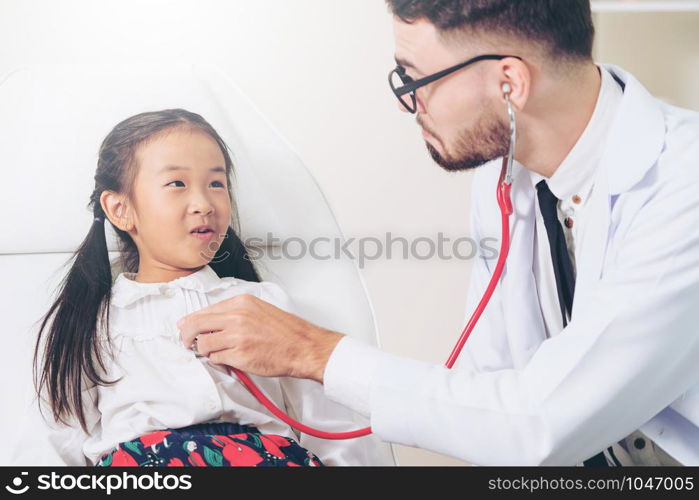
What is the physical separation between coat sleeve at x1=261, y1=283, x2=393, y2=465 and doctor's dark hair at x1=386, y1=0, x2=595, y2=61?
521 millimetres

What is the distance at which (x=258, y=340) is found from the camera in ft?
3.55

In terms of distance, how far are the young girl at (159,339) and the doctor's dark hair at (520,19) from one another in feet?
1.33

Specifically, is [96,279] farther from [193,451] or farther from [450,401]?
[450,401]

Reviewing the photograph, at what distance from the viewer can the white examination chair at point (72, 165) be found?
1.20 metres

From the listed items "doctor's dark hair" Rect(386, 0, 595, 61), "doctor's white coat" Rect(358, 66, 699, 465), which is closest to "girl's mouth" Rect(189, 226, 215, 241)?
"doctor's white coat" Rect(358, 66, 699, 465)

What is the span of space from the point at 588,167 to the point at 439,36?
0.32 metres

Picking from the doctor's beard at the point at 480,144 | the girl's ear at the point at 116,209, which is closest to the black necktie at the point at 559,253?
the doctor's beard at the point at 480,144

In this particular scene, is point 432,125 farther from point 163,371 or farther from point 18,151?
point 18,151

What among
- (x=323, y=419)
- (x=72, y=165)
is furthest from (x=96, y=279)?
(x=323, y=419)

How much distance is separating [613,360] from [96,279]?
779mm

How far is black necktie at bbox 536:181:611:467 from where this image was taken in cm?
125

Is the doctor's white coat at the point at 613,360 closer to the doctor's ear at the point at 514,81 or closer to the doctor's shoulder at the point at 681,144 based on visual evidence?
the doctor's shoulder at the point at 681,144

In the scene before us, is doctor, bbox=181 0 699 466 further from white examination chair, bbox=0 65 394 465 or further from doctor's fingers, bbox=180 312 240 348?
white examination chair, bbox=0 65 394 465
